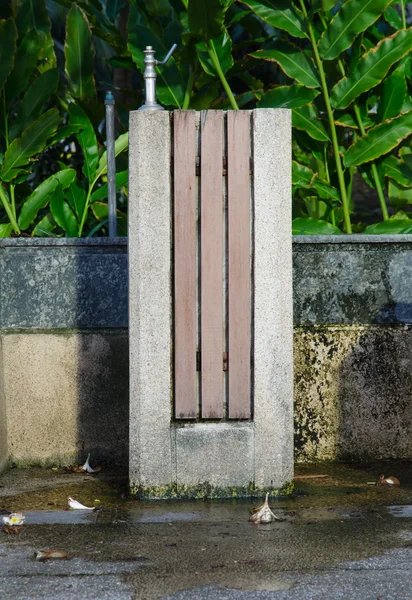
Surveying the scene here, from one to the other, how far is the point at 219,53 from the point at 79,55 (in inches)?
40.3

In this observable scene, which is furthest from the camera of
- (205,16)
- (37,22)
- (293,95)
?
(37,22)

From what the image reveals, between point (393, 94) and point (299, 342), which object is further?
point (393, 94)

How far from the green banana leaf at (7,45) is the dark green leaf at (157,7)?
1255mm

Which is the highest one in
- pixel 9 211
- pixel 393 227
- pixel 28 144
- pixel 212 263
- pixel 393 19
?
pixel 393 19

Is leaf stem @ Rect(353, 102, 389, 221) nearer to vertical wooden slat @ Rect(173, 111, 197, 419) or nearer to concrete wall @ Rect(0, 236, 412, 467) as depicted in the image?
concrete wall @ Rect(0, 236, 412, 467)

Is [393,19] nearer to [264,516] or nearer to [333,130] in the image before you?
[333,130]

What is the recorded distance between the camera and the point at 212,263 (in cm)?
432

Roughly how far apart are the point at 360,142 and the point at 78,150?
3319 millimetres

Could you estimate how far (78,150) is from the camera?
840 cm

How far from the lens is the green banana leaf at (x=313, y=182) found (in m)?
5.95

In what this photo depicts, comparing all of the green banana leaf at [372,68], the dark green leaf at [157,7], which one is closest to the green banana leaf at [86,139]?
the dark green leaf at [157,7]

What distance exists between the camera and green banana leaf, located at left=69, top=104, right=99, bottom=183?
19.8 feet

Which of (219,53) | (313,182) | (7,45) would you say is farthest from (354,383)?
(7,45)

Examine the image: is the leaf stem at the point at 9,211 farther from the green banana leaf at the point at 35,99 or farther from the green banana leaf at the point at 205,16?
the green banana leaf at the point at 205,16
